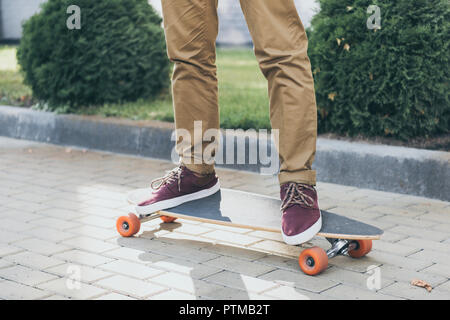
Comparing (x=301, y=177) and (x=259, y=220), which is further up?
(x=301, y=177)

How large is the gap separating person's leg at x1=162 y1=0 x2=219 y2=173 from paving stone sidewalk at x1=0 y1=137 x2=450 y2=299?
455mm

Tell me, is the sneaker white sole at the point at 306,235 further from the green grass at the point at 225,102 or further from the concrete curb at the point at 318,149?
the green grass at the point at 225,102

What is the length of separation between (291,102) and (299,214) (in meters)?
0.49

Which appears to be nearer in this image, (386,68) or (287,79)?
(287,79)

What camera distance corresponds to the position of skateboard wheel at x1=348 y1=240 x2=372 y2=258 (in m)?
3.09

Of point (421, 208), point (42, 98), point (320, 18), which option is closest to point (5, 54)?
point (42, 98)

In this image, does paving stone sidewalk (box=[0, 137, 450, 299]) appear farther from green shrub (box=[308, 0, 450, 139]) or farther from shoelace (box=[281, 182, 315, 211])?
green shrub (box=[308, 0, 450, 139])

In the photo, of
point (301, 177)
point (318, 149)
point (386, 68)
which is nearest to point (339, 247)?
point (301, 177)

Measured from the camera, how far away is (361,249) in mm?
3105

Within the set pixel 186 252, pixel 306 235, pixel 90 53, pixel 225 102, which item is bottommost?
pixel 186 252

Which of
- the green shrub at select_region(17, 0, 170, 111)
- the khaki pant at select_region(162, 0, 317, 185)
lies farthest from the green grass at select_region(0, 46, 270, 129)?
the khaki pant at select_region(162, 0, 317, 185)

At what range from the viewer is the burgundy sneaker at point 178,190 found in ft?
11.5

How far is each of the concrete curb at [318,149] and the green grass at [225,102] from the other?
9.2 inches

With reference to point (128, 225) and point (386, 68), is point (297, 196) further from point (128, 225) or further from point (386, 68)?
point (386, 68)
